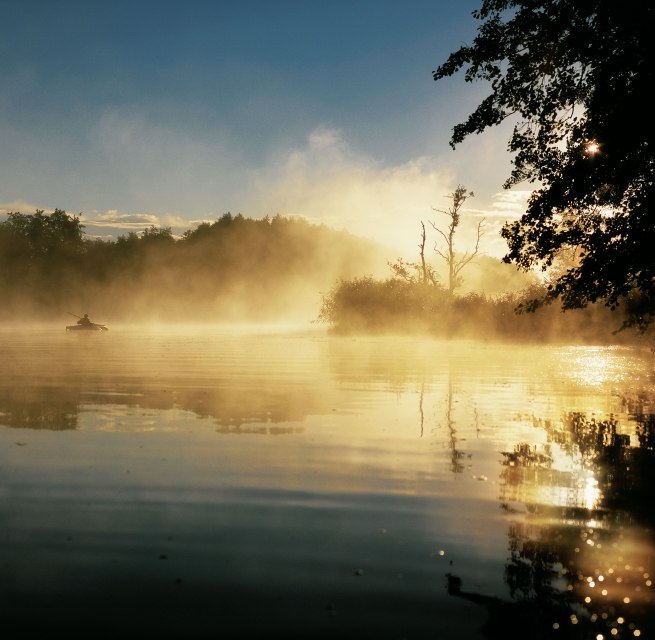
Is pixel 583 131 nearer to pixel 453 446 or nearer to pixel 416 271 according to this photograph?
pixel 453 446

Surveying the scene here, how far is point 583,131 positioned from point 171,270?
429ft

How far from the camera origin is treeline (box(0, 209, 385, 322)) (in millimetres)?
128750

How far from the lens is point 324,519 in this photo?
284 inches

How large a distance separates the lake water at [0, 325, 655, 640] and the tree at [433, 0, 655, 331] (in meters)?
3.81

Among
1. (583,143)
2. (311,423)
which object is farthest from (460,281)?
(311,423)

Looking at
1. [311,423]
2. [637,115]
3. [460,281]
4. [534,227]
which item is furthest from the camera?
[460,281]

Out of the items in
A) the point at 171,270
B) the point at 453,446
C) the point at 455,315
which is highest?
the point at 171,270

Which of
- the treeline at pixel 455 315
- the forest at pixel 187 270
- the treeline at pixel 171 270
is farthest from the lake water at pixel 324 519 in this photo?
the treeline at pixel 171 270

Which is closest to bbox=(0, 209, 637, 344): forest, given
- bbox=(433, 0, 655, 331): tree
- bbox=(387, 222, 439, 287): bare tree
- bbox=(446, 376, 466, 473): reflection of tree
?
bbox=(387, 222, 439, 287): bare tree

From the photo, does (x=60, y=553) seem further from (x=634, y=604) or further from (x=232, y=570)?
(x=634, y=604)

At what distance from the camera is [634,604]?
5176 millimetres

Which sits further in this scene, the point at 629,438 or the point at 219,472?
the point at 629,438

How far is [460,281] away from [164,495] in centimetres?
6011

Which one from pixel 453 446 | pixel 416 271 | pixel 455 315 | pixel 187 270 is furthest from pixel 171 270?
pixel 453 446
